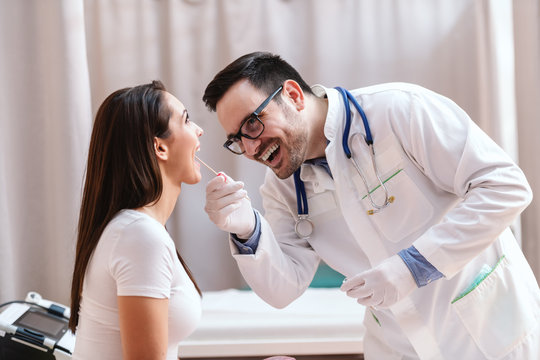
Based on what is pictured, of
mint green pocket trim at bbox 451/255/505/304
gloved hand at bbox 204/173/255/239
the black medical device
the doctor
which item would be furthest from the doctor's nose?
the black medical device

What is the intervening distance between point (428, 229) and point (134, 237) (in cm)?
73

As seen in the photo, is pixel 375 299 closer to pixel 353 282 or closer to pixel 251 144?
pixel 353 282

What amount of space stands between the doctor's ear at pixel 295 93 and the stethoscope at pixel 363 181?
12 cm

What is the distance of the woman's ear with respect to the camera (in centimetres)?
137

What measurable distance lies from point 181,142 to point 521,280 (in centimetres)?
98

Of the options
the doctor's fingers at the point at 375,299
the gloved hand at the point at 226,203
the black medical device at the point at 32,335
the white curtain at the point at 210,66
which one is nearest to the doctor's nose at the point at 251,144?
the gloved hand at the point at 226,203

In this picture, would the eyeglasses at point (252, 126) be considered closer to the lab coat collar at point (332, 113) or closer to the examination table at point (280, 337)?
the lab coat collar at point (332, 113)

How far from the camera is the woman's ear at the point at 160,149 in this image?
1.37m

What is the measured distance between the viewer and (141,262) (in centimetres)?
118

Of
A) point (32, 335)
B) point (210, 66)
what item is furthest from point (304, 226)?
point (210, 66)

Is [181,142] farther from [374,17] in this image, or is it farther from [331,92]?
[374,17]

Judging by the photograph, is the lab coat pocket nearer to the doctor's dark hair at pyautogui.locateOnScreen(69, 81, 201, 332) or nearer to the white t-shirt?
the white t-shirt

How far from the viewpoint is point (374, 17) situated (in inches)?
106

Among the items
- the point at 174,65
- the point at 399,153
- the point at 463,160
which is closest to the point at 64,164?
the point at 174,65
